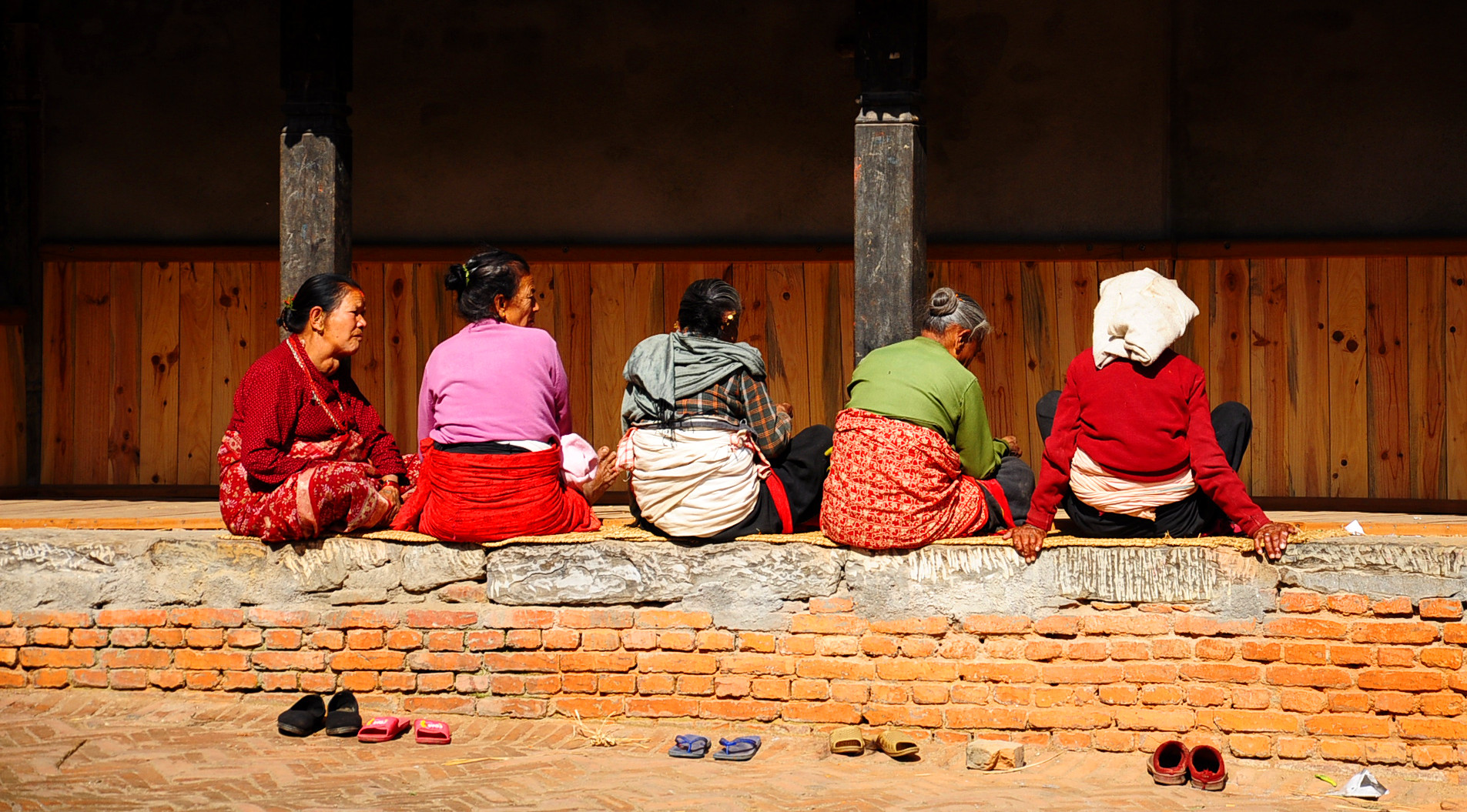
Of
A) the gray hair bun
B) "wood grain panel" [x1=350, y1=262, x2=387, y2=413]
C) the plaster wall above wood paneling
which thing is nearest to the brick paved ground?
the gray hair bun

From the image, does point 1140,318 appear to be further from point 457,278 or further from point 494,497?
point 457,278

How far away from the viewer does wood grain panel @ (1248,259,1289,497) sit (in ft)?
24.2

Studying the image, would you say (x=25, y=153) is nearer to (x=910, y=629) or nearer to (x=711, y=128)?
(x=711, y=128)

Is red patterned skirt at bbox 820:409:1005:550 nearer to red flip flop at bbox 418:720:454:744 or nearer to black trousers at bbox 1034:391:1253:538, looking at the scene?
black trousers at bbox 1034:391:1253:538

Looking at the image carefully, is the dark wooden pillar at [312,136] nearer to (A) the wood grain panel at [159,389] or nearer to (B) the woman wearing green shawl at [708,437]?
(B) the woman wearing green shawl at [708,437]

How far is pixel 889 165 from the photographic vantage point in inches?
217

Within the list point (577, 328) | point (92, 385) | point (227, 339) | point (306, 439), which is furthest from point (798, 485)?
point (92, 385)

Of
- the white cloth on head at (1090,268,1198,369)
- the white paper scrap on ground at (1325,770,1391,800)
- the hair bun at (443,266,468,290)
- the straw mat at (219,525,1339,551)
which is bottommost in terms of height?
the white paper scrap on ground at (1325,770,1391,800)

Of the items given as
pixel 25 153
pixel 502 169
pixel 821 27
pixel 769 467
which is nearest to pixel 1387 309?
pixel 821 27

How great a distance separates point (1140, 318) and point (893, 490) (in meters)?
1.05

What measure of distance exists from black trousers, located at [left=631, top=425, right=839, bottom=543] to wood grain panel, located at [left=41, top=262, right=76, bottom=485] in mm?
4214

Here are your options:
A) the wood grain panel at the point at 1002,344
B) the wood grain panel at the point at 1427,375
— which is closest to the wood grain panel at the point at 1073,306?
the wood grain panel at the point at 1002,344

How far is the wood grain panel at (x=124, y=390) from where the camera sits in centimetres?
782

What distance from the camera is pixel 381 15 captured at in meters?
7.93
